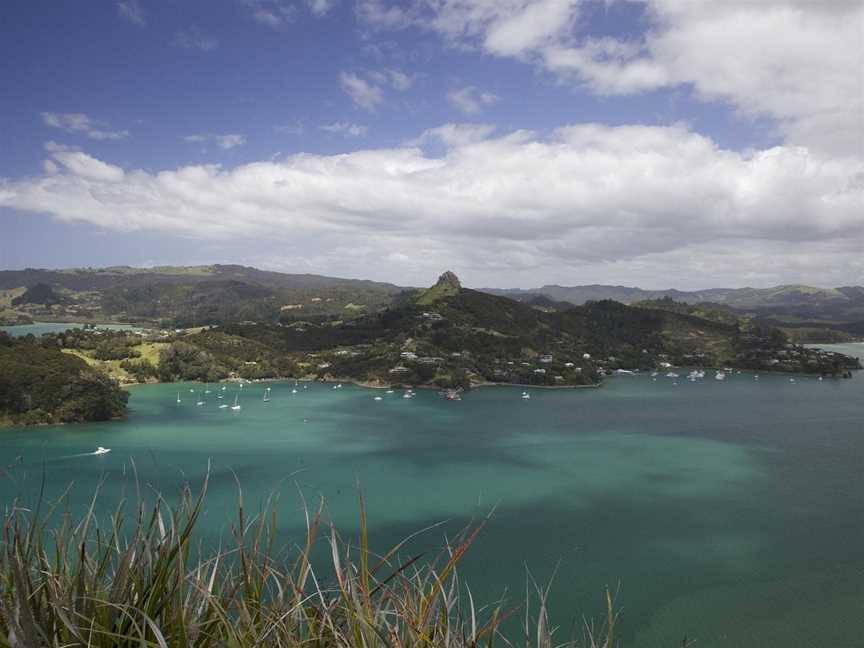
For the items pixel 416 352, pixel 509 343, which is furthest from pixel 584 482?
pixel 509 343

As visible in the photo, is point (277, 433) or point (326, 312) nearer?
point (277, 433)

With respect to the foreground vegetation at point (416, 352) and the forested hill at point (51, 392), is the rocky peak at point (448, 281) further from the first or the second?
the forested hill at point (51, 392)

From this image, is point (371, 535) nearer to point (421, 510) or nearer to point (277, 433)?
point (421, 510)

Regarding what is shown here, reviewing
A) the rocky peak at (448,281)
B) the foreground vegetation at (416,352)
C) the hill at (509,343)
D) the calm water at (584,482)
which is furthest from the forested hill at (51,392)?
the rocky peak at (448,281)

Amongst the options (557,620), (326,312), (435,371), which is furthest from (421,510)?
(326,312)

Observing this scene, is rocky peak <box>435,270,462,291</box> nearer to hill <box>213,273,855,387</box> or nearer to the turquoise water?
hill <box>213,273,855,387</box>
